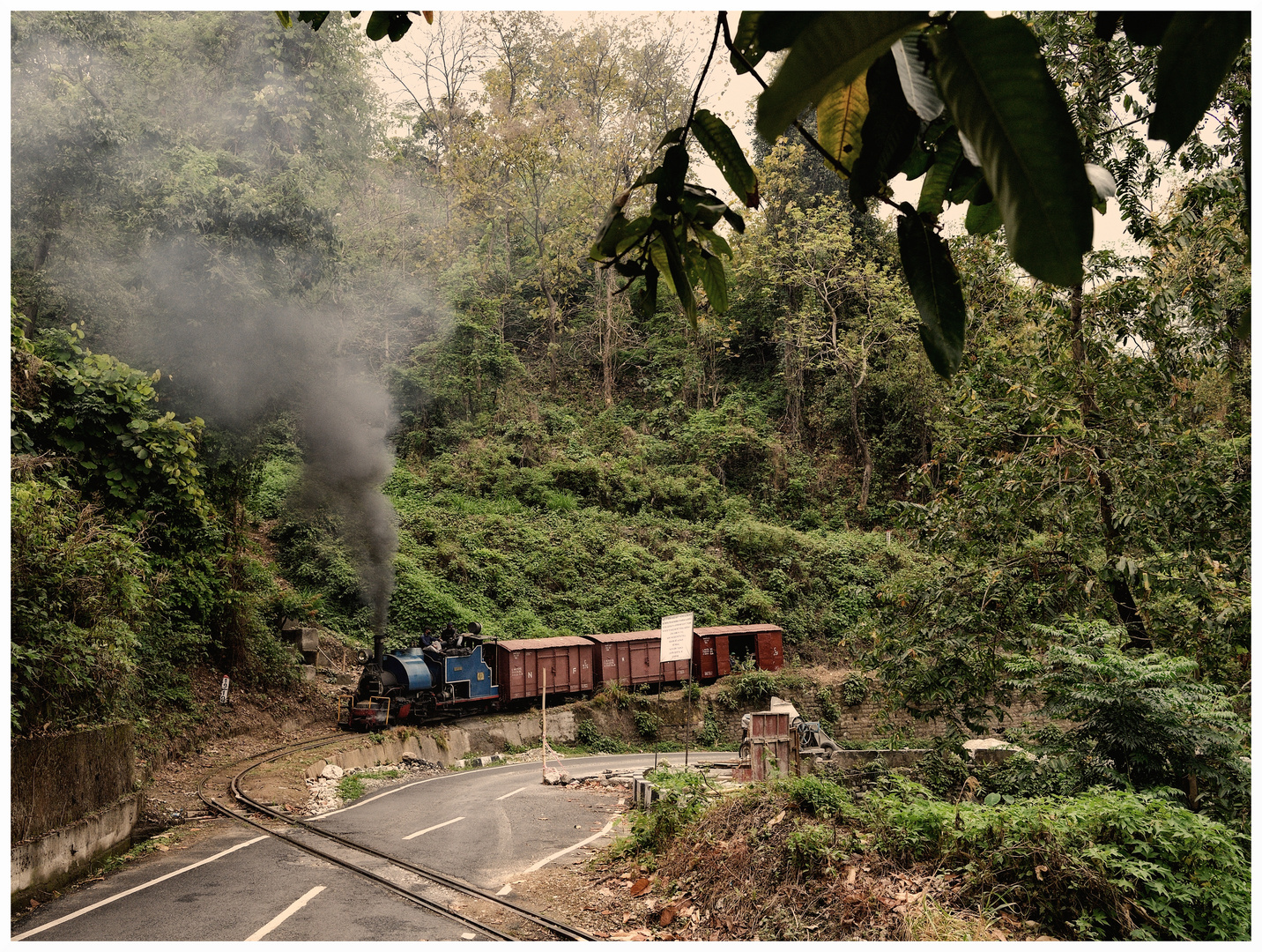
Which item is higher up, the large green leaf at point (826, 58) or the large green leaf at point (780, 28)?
the large green leaf at point (780, 28)

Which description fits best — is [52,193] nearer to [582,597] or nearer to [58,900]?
[58,900]

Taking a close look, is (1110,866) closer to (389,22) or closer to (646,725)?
(389,22)

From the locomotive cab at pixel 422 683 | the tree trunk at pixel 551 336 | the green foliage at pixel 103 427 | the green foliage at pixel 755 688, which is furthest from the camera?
the tree trunk at pixel 551 336

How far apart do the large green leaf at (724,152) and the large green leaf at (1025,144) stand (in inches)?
21.7

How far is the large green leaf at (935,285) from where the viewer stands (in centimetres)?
87

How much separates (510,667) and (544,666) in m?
0.75

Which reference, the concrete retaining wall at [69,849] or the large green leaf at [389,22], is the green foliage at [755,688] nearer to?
the concrete retaining wall at [69,849]

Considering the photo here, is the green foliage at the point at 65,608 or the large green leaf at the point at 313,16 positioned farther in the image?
the green foliage at the point at 65,608

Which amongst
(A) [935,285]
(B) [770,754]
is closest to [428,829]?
(B) [770,754]

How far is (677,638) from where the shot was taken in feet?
30.3

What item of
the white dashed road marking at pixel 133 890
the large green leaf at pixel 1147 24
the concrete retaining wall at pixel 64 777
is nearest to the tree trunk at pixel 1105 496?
the large green leaf at pixel 1147 24

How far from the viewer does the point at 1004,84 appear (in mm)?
562

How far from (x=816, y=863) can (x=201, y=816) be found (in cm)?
725

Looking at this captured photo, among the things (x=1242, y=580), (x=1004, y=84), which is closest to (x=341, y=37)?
(x=1242, y=580)
